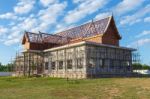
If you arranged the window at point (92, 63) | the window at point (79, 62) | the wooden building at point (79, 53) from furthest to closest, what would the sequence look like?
the wooden building at point (79, 53)
the window at point (79, 62)
the window at point (92, 63)

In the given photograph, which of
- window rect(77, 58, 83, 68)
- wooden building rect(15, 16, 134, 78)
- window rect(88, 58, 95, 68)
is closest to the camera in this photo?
window rect(88, 58, 95, 68)

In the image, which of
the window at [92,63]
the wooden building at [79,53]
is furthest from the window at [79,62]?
the window at [92,63]

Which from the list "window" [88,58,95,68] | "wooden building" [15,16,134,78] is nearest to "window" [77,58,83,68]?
"wooden building" [15,16,134,78]

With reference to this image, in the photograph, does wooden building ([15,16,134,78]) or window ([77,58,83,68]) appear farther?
wooden building ([15,16,134,78])

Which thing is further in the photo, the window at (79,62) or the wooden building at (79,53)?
the wooden building at (79,53)

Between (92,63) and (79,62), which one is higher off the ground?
(79,62)

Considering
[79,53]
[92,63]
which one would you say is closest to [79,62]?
[79,53]

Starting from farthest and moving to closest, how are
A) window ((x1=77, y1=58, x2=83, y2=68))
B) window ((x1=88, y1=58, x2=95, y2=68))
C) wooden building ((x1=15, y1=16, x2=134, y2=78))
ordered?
1. wooden building ((x1=15, y1=16, x2=134, y2=78))
2. window ((x1=77, y1=58, x2=83, y2=68))
3. window ((x1=88, y1=58, x2=95, y2=68))

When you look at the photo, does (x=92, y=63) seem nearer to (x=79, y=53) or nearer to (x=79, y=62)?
(x=79, y=62)

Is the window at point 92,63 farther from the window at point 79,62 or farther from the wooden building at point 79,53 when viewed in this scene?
the window at point 79,62

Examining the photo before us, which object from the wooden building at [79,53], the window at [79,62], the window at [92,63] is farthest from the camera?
the wooden building at [79,53]

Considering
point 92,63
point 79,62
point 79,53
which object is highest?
point 79,53

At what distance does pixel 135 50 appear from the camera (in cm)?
5106

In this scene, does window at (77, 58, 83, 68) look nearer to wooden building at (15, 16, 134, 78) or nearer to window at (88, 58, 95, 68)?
wooden building at (15, 16, 134, 78)
